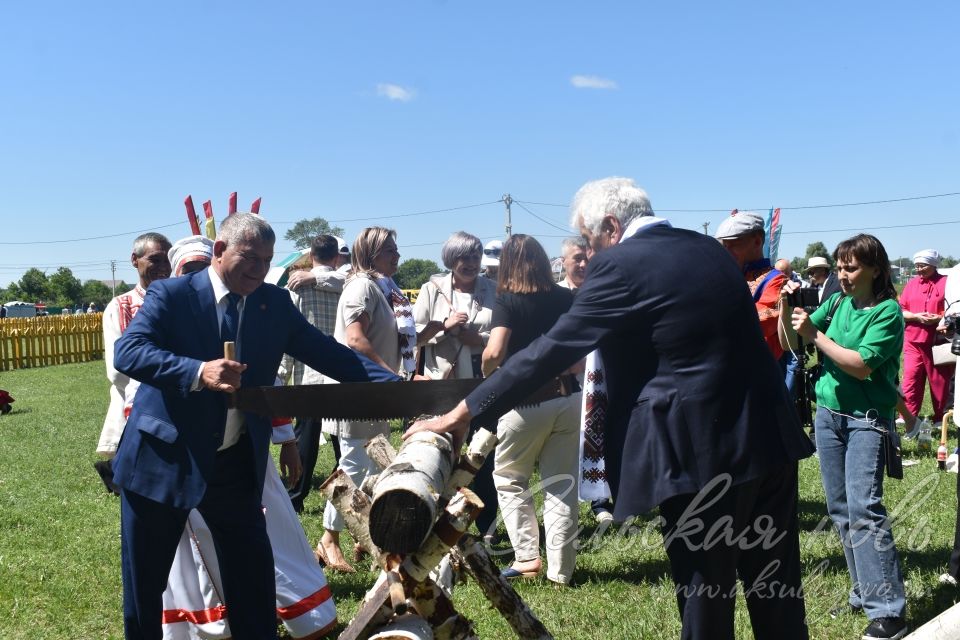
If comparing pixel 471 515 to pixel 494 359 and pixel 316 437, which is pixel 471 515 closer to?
pixel 494 359

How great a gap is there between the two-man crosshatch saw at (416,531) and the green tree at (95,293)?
101 metres

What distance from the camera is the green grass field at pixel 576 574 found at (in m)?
4.77

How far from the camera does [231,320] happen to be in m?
3.69

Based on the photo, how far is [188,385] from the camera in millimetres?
3283

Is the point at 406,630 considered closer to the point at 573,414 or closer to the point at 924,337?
the point at 573,414

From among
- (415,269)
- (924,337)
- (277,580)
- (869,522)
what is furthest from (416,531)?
(415,269)

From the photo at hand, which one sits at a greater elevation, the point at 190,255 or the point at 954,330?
the point at 190,255

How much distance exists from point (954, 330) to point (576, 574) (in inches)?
106

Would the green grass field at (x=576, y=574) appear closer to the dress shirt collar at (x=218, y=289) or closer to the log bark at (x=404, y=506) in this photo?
the log bark at (x=404, y=506)

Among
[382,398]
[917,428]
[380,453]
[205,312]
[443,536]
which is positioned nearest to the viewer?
[443,536]

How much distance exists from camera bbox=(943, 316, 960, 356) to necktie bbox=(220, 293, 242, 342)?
372 centimetres

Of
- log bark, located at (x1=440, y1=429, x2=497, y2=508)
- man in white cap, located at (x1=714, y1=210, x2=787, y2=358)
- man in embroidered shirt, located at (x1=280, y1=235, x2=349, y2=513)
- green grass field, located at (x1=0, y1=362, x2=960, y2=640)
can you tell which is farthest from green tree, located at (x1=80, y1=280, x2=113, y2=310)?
log bark, located at (x1=440, y1=429, x2=497, y2=508)

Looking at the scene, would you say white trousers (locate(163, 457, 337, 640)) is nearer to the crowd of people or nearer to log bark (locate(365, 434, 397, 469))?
the crowd of people

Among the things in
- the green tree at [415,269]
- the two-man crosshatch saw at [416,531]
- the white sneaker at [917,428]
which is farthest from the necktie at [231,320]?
the green tree at [415,269]
